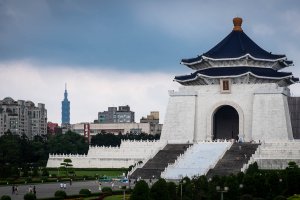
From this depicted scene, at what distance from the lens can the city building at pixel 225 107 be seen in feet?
177

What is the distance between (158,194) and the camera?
26.6 metres

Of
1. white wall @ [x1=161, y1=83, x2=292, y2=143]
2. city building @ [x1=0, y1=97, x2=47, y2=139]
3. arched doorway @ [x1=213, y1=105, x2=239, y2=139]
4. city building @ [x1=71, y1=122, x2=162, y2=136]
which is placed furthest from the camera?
city building @ [x1=71, y1=122, x2=162, y2=136]

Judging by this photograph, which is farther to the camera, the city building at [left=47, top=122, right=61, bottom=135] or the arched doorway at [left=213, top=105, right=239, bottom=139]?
the city building at [left=47, top=122, right=61, bottom=135]

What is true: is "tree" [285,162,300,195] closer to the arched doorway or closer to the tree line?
the tree line

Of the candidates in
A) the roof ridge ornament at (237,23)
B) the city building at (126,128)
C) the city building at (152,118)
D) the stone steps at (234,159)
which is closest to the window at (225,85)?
the roof ridge ornament at (237,23)

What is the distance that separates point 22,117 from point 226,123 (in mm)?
59451

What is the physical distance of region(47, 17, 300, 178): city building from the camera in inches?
2122

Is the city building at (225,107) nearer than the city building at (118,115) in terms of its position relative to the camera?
Yes

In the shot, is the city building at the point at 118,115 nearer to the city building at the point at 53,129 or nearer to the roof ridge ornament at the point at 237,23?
the city building at the point at 53,129

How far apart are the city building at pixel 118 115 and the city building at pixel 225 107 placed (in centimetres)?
8095

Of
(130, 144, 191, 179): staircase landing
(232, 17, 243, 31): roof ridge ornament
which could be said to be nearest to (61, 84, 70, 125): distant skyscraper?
(232, 17, 243, 31): roof ridge ornament

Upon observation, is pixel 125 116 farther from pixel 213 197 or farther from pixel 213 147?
pixel 213 197

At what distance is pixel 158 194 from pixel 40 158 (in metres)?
40.6

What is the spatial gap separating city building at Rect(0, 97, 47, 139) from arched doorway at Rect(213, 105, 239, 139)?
2121 inches
